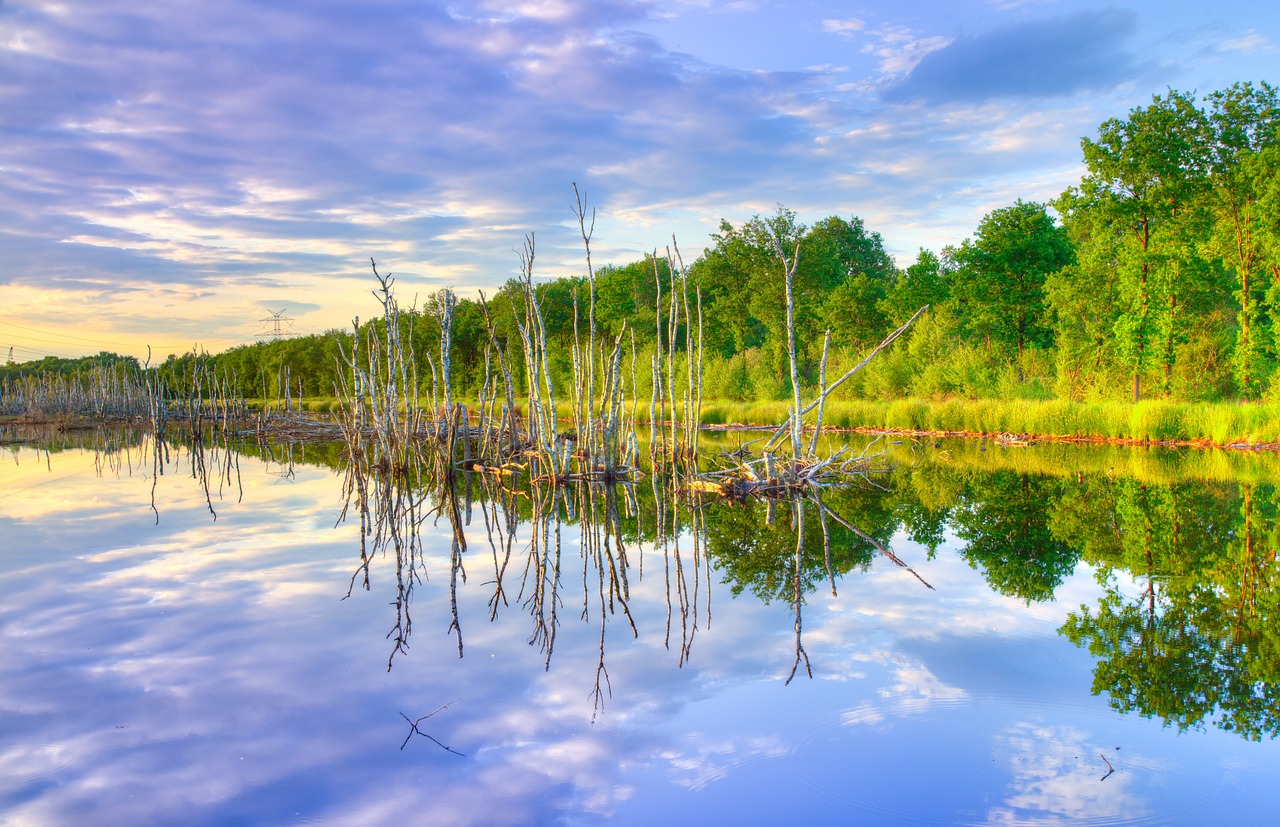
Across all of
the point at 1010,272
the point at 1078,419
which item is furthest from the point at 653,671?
the point at 1010,272

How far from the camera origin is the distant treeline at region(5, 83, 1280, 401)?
973 inches

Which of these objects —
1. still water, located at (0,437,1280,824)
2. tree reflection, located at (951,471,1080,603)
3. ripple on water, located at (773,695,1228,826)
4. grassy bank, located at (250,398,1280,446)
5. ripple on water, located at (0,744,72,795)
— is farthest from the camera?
grassy bank, located at (250,398,1280,446)

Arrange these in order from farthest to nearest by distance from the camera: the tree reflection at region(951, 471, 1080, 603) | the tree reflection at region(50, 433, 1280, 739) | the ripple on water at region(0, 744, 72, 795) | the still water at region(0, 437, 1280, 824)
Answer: the tree reflection at region(951, 471, 1080, 603) → the tree reflection at region(50, 433, 1280, 739) → the ripple on water at region(0, 744, 72, 795) → the still water at region(0, 437, 1280, 824)

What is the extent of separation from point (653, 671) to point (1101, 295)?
90.8ft

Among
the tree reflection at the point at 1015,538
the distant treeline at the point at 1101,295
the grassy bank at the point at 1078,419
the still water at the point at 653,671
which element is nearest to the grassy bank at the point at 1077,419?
the grassy bank at the point at 1078,419

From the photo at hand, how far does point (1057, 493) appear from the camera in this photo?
12.7 metres

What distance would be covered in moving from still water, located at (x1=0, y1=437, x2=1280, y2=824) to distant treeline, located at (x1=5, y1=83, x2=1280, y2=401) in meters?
7.58

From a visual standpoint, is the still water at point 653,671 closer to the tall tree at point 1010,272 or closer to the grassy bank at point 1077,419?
the grassy bank at point 1077,419

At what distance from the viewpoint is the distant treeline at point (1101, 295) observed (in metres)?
24.7

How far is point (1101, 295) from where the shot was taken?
27.9 metres

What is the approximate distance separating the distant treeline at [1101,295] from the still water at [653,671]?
7.58 meters

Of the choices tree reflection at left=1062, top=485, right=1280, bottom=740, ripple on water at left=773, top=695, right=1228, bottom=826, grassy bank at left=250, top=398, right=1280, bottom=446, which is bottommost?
ripple on water at left=773, top=695, right=1228, bottom=826

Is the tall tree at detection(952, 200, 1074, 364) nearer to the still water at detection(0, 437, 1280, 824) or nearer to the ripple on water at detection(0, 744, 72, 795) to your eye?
the still water at detection(0, 437, 1280, 824)

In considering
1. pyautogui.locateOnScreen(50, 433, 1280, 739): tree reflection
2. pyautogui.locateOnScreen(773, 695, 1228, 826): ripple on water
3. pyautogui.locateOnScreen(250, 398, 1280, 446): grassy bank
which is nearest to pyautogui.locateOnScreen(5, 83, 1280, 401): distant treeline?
pyautogui.locateOnScreen(250, 398, 1280, 446): grassy bank
